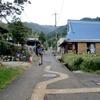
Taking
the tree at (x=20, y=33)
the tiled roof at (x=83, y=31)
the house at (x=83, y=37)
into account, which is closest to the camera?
the house at (x=83, y=37)

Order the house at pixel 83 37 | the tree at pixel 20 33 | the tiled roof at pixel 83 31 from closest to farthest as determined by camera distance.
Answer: the house at pixel 83 37
the tiled roof at pixel 83 31
the tree at pixel 20 33

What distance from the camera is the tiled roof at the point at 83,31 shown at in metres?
48.5

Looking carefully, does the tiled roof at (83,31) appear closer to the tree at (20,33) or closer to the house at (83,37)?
the house at (83,37)

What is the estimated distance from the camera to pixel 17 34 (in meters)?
52.2

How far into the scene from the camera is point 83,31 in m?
49.7

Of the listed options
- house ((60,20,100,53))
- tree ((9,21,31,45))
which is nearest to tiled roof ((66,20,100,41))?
house ((60,20,100,53))

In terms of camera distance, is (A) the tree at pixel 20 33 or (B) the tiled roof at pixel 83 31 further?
(A) the tree at pixel 20 33

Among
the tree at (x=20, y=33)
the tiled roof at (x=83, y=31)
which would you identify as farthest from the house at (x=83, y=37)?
the tree at (x=20, y=33)

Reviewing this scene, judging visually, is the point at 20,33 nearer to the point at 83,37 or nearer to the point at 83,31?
the point at 83,31

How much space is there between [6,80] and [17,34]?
112 ft

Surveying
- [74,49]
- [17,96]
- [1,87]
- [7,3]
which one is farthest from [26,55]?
[17,96]

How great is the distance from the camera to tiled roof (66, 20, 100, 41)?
48.5 meters

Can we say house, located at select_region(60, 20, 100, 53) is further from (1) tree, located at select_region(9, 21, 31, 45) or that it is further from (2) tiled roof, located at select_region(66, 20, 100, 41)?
(1) tree, located at select_region(9, 21, 31, 45)

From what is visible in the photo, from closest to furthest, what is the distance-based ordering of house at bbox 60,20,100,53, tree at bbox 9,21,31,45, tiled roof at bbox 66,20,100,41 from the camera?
house at bbox 60,20,100,53 < tiled roof at bbox 66,20,100,41 < tree at bbox 9,21,31,45
